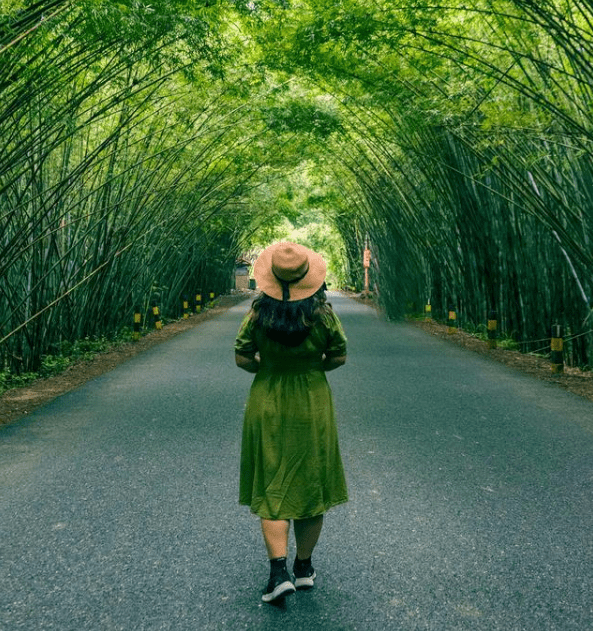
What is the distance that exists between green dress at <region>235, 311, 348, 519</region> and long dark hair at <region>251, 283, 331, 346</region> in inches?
1.1

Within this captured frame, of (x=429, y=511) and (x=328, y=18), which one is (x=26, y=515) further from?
(x=328, y=18)

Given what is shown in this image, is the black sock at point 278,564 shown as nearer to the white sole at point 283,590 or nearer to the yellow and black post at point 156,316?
the white sole at point 283,590

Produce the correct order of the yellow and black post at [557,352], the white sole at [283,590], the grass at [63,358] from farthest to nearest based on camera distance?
the yellow and black post at [557,352]
the grass at [63,358]
the white sole at [283,590]

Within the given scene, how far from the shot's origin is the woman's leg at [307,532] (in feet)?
7.94

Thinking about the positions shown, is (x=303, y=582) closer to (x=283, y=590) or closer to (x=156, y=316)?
(x=283, y=590)

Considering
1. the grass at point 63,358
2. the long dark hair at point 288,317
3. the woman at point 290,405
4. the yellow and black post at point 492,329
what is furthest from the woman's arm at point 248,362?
the yellow and black post at point 492,329

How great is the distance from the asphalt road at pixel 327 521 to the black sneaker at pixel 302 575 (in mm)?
32

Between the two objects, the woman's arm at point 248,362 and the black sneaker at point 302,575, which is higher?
the woman's arm at point 248,362

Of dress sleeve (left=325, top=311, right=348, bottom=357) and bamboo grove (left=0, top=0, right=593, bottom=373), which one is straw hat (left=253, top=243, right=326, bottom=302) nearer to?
dress sleeve (left=325, top=311, right=348, bottom=357)

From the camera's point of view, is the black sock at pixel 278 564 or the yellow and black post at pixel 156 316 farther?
the yellow and black post at pixel 156 316

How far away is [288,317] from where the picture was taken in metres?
2.36

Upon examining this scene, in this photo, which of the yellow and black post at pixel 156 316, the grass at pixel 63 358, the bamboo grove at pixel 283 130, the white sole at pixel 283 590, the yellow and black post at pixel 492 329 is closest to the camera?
the white sole at pixel 283 590

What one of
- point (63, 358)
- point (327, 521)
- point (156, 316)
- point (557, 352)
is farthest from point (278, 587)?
point (156, 316)

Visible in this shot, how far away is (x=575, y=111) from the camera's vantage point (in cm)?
700
